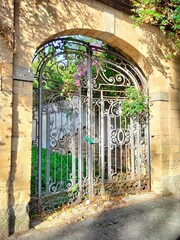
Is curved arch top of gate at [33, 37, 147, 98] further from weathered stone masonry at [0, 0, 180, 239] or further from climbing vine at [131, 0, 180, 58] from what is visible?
climbing vine at [131, 0, 180, 58]

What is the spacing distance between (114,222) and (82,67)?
273 centimetres

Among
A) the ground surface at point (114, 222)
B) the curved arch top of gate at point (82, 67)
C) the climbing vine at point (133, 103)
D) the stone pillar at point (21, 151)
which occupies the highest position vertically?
the curved arch top of gate at point (82, 67)

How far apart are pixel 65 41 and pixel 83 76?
70 cm

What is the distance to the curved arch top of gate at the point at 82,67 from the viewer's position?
12.2 ft

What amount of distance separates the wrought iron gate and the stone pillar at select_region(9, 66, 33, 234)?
421 mm

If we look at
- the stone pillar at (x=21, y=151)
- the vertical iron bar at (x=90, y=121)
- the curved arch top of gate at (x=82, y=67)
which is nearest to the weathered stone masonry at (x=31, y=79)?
the stone pillar at (x=21, y=151)

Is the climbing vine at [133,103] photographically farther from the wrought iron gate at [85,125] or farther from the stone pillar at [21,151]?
the stone pillar at [21,151]

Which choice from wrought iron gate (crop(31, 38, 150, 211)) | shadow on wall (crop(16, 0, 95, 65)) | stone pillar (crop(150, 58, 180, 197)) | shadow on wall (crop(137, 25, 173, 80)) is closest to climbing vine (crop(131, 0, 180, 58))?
shadow on wall (crop(137, 25, 173, 80))

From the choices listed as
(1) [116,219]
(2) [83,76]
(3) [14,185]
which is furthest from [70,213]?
(2) [83,76]

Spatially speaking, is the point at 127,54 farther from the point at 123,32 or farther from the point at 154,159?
the point at 154,159

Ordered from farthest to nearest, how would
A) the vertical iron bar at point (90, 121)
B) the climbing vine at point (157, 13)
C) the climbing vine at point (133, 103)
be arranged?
the climbing vine at point (133, 103) < the vertical iron bar at point (90, 121) < the climbing vine at point (157, 13)

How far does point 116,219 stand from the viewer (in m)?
3.32

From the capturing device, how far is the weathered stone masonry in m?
2.86

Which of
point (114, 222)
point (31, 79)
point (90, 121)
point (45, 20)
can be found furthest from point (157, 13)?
point (114, 222)
